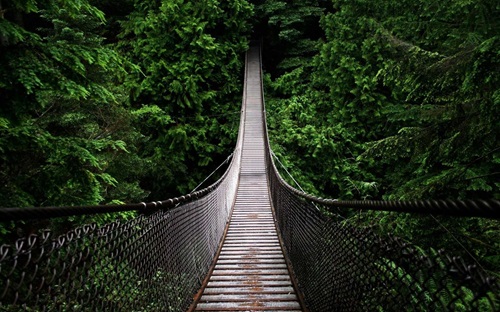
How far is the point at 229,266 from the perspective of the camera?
3789mm

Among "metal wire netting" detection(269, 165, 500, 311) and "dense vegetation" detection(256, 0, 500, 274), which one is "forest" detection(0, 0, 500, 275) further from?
"metal wire netting" detection(269, 165, 500, 311)

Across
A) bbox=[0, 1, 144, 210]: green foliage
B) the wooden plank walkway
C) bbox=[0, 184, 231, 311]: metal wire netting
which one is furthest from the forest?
bbox=[0, 184, 231, 311]: metal wire netting

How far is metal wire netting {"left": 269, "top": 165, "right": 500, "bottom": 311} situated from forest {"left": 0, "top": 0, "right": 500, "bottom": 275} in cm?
80

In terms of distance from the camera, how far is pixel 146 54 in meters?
12.1

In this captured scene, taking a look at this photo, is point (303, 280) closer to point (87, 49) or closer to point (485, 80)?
point (485, 80)

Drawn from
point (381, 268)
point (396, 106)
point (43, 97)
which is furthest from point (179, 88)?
point (381, 268)

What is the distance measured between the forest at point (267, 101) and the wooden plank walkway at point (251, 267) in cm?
121

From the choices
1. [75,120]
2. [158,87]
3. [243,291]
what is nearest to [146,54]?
[158,87]

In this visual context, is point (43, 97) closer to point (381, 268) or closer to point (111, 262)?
point (111, 262)

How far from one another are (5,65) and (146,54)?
994 centimetres

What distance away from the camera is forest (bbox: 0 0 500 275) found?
9.80ft

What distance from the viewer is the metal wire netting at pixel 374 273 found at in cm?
83

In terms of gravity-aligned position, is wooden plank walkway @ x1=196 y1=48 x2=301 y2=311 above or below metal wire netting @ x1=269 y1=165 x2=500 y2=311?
below

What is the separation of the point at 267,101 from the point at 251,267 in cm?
1152
